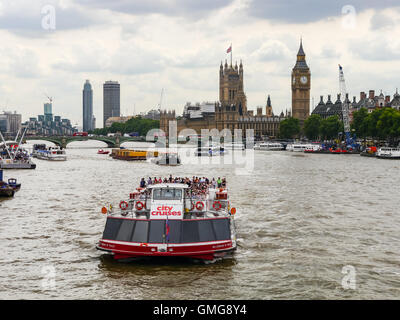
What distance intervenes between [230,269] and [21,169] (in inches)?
2110

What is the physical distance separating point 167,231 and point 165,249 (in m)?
0.67

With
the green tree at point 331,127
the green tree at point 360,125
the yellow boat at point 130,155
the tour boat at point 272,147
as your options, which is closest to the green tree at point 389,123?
the green tree at point 360,125

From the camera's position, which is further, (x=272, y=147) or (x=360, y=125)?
(x=272, y=147)

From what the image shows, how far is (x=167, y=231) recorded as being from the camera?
2066 centimetres

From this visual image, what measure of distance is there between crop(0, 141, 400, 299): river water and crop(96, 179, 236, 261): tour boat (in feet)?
2.06

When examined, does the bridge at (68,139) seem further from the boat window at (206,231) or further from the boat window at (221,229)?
the boat window at (206,231)

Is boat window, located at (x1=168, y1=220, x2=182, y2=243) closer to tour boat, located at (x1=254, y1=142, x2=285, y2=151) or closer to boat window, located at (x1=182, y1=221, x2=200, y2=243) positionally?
boat window, located at (x1=182, y1=221, x2=200, y2=243)

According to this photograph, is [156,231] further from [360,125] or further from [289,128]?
[289,128]

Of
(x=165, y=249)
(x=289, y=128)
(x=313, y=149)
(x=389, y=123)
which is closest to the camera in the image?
(x=165, y=249)

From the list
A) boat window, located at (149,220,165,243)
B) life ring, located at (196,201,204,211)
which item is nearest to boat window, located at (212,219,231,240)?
life ring, located at (196,201,204,211)

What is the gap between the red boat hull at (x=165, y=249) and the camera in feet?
67.0

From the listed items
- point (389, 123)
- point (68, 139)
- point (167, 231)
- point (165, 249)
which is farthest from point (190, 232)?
point (68, 139)
